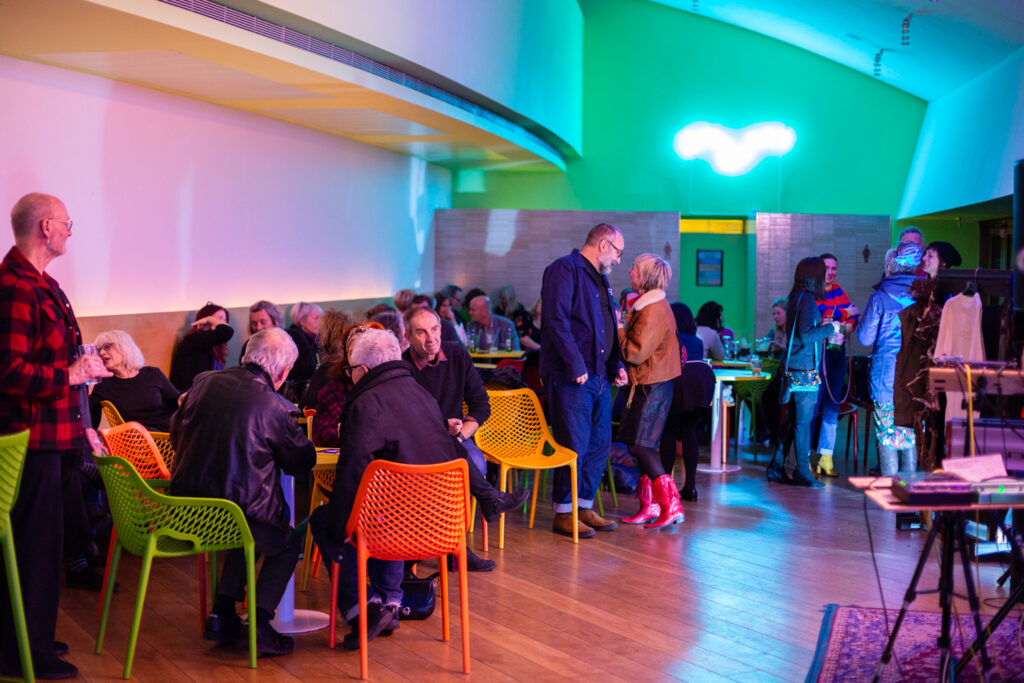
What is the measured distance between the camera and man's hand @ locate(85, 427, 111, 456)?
412 cm

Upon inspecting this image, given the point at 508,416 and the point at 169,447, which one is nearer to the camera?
the point at 169,447

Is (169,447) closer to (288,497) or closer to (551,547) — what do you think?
(288,497)

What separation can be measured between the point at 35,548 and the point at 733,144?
11.9 m

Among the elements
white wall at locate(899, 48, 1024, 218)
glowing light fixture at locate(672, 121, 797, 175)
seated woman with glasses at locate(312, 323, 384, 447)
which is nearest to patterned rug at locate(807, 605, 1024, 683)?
seated woman with glasses at locate(312, 323, 384, 447)

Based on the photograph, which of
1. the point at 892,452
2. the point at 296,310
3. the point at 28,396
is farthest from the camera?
the point at 296,310

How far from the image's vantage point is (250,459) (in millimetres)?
4023

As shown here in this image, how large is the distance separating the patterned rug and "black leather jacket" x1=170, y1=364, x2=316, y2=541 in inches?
89.4

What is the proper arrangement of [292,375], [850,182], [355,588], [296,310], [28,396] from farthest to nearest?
[850,182] < [296,310] < [292,375] < [355,588] < [28,396]

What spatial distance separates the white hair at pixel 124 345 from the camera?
5727 mm

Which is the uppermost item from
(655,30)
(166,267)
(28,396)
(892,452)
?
(655,30)

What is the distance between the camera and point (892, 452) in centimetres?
725

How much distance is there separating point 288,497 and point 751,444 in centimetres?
603

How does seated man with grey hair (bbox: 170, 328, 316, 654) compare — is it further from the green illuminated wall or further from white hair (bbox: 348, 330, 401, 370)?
the green illuminated wall

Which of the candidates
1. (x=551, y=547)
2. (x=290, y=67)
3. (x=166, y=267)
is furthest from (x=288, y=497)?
(x=166, y=267)
